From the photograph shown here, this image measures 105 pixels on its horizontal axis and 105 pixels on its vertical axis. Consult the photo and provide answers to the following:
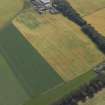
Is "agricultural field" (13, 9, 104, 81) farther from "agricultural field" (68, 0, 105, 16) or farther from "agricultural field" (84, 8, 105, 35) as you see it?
"agricultural field" (68, 0, 105, 16)

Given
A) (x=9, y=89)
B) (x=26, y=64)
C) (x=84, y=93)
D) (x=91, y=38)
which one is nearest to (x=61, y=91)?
(x=84, y=93)

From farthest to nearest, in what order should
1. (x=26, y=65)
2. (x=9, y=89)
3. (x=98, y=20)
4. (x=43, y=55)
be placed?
(x=98, y=20) → (x=43, y=55) → (x=26, y=65) → (x=9, y=89)

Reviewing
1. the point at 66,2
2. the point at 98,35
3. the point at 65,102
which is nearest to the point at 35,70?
the point at 65,102

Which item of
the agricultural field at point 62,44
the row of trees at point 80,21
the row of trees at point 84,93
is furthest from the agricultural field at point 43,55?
the row of trees at point 80,21

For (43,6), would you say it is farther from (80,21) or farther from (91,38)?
(91,38)

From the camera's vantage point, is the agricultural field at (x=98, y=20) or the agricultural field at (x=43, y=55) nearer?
the agricultural field at (x=43, y=55)

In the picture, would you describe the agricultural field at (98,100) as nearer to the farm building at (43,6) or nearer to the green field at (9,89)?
the green field at (9,89)
